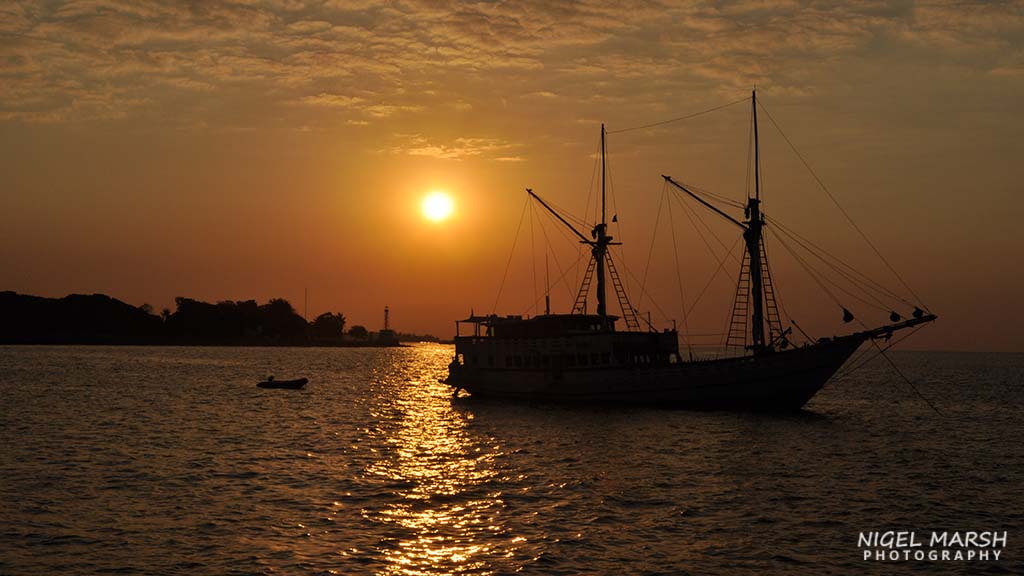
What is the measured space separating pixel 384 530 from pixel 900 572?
14.9 metres

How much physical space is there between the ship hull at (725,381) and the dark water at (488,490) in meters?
2.48

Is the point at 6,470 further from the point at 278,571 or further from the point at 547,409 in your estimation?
the point at 547,409

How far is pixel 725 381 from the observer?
65.9 m

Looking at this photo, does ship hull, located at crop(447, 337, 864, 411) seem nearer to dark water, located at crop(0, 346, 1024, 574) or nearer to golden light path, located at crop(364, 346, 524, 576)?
dark water, located at crop(0, 346, 1024, 574)

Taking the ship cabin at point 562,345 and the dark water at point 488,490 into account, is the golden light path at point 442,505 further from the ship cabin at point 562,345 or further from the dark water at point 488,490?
the ship cabin at point 562,345

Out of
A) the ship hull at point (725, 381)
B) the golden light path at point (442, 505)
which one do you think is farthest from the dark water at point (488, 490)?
the ship hull at point (725, 381)

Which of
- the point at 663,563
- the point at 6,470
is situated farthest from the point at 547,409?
the point at 663,563

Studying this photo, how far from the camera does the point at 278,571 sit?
22984 millimetres

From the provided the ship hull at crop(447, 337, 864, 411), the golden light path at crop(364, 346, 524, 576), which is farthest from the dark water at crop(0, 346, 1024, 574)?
the ship hull at crop(447, 337, 864, 411)

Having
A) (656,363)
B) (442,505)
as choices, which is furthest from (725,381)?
(442,505)

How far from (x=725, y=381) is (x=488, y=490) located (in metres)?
35.2

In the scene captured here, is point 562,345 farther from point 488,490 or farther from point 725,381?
point 488,490

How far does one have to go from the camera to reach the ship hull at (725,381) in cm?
6531

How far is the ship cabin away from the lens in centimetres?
6944
